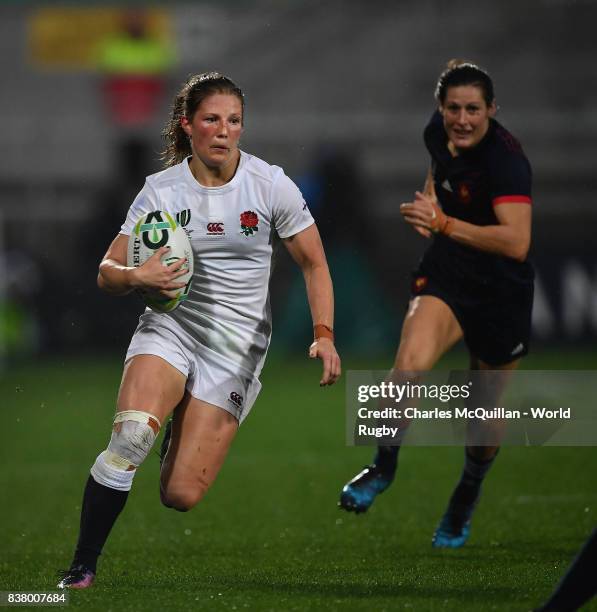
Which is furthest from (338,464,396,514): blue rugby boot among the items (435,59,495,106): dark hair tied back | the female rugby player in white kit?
(435,59,495,106): dark hair tied back

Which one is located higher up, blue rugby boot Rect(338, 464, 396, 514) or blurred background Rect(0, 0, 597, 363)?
blurred background Rect(0, 0, 597, 363)

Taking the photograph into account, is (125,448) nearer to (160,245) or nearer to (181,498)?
(181,498)

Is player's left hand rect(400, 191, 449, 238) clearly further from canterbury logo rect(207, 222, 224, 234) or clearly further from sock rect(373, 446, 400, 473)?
sock rect(373, 446, 400, 473)

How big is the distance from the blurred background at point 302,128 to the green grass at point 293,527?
3070mm

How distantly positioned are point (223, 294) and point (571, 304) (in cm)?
1020

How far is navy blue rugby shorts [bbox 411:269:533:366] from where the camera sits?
6.66m

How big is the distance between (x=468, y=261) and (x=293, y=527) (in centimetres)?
184

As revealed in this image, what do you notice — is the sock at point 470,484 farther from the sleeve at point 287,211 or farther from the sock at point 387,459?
the sleeve at point 287,211

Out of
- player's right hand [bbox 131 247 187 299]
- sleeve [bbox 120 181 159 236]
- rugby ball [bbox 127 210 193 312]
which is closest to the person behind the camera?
player's right hand [bbox 131 247 187 299]

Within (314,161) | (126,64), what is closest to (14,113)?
(126,64)

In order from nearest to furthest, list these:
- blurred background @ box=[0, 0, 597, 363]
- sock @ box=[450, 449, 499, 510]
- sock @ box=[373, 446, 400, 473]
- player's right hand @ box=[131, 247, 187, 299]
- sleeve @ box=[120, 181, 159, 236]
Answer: player's right hand @ box=[131, 247, 187, 299], sleeve @ box=[120, 181, 159, 236], sock @ box=[373, 446, 400, 473], sock @ box=[450, 449, 499, 510], blurred background @ box=[0, 0, 597, 363]

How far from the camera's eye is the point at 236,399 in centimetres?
595

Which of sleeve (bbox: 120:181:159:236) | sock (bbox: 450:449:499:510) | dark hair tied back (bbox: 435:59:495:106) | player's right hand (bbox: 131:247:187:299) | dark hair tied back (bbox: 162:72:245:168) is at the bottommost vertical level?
sock (bbox: 450:449:499:510)

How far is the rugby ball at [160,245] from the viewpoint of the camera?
17.7ft
